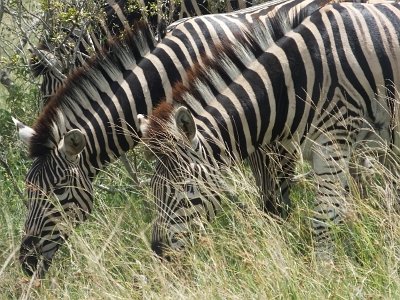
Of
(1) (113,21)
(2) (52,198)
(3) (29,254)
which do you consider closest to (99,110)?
(2) (52,198)

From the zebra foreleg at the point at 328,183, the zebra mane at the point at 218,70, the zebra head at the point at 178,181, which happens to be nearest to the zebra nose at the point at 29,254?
the zebra head at the point at 178,181

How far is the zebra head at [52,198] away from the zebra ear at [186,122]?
3.32 feet

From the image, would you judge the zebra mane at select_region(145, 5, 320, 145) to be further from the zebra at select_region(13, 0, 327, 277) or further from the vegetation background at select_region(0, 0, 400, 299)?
the vegetation background at select_region(0, 0, 400, 299)

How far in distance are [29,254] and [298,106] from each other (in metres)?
1.98

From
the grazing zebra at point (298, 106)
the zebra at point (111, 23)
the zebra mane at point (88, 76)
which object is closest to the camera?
the grazing zebra at point (298, 106)

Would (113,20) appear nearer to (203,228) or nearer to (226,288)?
(203,228)

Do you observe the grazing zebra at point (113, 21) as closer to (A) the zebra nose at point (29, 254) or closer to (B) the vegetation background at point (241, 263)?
(B) the vegetation background at point (241, 263)

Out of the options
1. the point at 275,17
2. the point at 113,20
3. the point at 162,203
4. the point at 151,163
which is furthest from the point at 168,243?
the point at 113,20

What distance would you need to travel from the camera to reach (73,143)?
21.0 feet

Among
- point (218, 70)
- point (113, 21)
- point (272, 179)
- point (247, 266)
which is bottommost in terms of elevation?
point (272, 179)

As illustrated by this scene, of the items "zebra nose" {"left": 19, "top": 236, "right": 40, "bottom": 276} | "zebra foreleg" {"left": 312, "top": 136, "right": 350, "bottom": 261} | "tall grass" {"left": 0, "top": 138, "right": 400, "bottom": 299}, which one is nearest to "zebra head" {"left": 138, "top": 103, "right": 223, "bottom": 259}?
"tall grass" {"left": 0, "top": 138, "right": 400, "bottom": 299}

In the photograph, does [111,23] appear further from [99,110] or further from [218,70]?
[218,70]

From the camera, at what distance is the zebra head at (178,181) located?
5.56m

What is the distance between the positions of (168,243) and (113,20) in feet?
13.8
